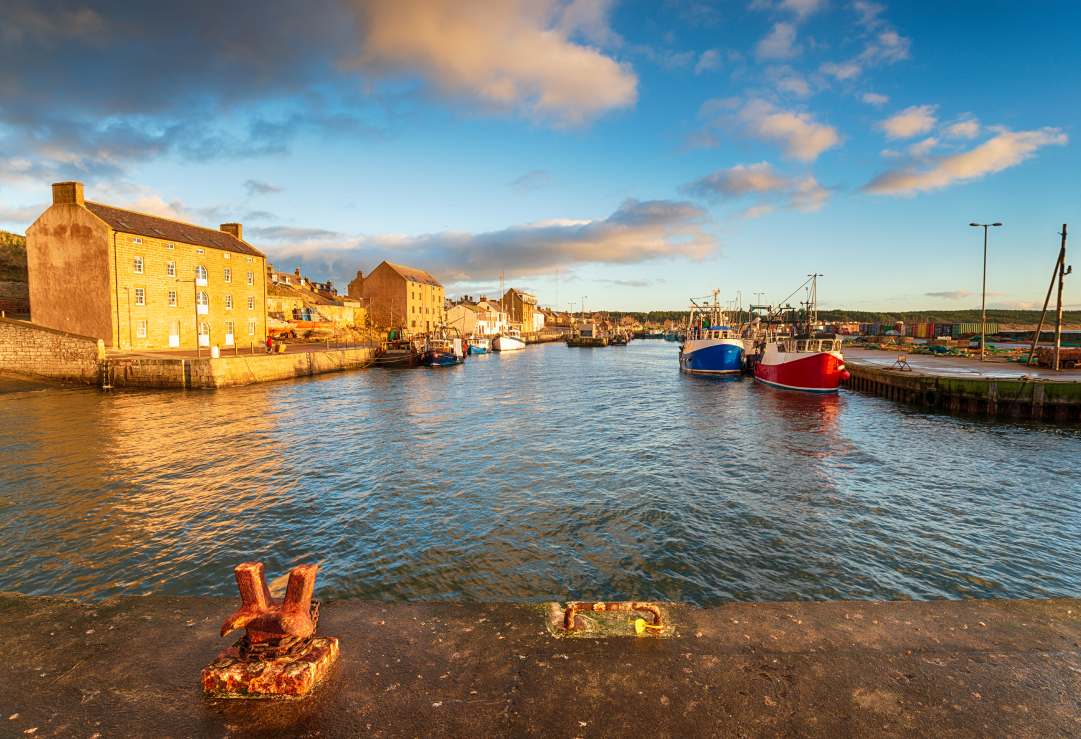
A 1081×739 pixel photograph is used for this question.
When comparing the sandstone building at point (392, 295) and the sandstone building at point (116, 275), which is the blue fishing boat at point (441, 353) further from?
the sandstone building at point (392, 295)

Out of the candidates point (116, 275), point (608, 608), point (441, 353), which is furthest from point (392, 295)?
point (608, 608)

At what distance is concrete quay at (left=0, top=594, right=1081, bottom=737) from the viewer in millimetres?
3807

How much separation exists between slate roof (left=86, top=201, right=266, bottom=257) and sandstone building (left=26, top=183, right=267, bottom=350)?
132 mm

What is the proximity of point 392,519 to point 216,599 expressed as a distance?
6788 millimetres

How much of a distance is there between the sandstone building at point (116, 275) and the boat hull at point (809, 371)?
46.5 meters

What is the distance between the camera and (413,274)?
10544 cm

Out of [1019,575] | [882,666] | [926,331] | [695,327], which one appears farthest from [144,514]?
[926,331]

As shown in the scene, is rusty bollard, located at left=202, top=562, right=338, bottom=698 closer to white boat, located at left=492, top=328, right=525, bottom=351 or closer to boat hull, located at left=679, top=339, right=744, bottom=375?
boat hull, located at left=679, top=339, right=744, bottom=375

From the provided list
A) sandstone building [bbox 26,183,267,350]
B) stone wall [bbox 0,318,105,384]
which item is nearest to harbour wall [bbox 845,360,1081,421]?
sandstone building [bbox 26,183,267,350]

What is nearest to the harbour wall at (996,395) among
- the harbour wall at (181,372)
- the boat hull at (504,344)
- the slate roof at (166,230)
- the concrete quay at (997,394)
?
the concrete quay at (997,394)

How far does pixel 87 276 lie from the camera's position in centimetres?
4256

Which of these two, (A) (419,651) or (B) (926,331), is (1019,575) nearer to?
(A) (419,651)

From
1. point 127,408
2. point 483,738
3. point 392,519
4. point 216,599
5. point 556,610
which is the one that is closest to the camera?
point 483,738

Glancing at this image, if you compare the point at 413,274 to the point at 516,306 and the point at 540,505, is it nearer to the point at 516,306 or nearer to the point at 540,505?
the point at 516,306
